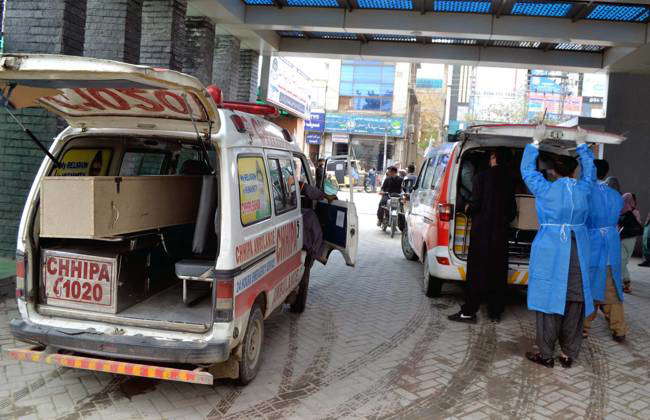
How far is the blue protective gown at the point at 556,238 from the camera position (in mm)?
4812

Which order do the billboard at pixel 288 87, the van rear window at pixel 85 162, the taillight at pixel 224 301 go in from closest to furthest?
the taillight at pixel 224 301
the van rear window at pixel 85 162
the billboard at pixel 288 87

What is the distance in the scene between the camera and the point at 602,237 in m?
5.45

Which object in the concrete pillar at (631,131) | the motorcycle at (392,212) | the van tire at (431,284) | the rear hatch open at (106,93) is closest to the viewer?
the rear hatch open at (106,93)

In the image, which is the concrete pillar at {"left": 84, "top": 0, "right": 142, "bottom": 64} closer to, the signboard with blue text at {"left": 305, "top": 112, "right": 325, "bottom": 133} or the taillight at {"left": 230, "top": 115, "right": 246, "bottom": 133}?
the taillight at {"left": 230, "top": 115, "right": 246, "bottom": 133}

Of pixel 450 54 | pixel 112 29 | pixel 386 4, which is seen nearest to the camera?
pixel 112 29

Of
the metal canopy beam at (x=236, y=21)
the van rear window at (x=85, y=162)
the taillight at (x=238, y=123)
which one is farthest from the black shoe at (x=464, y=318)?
the metal canopy beam at (x=236, y=21)

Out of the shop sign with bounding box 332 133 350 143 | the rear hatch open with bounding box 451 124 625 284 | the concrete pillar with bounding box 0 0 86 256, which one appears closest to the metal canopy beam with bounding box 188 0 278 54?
the concrete pillar with bounding box 0 0 86 256

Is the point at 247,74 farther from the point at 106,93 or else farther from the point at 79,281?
the point at 79,281

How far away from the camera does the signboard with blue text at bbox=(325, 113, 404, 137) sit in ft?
132

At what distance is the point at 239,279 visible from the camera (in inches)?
149

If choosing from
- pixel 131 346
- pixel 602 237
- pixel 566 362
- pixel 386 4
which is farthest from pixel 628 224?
pixel 131 346

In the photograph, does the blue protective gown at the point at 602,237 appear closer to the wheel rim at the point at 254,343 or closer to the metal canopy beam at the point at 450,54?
the wheel rim at the point at 254,343

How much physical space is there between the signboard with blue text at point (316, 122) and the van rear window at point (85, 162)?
34420mm

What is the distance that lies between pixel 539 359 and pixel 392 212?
893 centimetres
